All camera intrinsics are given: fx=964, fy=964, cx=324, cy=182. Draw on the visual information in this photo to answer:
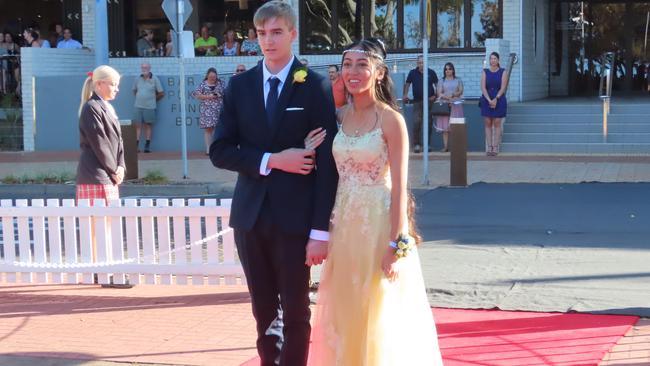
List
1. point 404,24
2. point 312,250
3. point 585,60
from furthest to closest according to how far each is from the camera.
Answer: point 585,60, point 404,24, point 312,250

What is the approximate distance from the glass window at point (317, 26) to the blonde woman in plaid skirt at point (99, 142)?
17244 mm

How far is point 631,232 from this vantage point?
33.4 feet

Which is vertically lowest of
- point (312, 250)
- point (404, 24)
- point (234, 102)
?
point (312, 250)

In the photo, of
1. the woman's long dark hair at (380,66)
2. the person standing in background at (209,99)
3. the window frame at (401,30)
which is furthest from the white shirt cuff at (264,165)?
the window frame at (401,30)

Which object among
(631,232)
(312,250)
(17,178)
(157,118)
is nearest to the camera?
(312,250)

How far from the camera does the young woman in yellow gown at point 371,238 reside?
4.48 meters

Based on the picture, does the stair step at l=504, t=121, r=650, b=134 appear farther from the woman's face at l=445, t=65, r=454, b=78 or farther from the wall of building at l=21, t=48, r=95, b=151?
the wall of building at l=21, t=48, r=95, b=151

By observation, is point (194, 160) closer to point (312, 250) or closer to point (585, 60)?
point (585, 60)

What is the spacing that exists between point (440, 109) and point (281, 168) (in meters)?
15.8

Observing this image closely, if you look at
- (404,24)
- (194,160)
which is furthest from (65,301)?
(404,24)

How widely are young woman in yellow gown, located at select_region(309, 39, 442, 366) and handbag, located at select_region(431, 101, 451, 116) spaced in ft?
50.5

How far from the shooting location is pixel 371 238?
4.57 m

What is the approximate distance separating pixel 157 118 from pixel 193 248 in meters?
15.3

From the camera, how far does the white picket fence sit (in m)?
7.56
